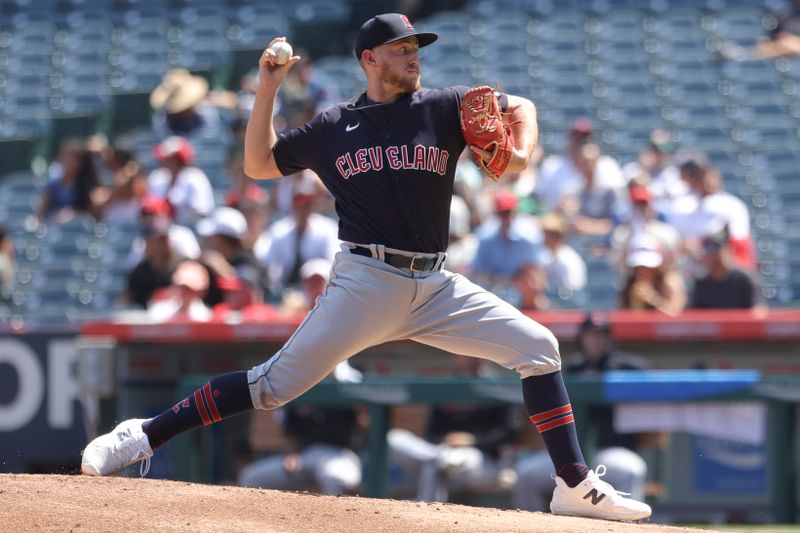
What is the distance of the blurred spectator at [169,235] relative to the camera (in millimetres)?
9398

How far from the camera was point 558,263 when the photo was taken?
9148 millimetres

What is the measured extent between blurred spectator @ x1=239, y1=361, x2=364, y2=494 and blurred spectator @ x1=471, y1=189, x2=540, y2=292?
4.67 feet

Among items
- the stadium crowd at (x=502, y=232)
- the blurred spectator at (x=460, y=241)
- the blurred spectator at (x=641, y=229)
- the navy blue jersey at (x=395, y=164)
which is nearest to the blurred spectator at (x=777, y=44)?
the stadium crowd at (x=502, y=232)

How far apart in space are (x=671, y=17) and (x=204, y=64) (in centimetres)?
486

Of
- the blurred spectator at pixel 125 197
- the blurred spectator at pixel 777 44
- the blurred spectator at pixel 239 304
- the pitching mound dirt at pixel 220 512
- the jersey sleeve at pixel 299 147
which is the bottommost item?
the blurred spectator at pixel 239 304

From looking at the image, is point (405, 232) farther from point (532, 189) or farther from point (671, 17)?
point (671, 17)

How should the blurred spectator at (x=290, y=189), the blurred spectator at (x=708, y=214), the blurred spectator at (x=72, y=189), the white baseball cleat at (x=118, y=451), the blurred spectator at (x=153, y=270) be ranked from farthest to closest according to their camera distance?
the blurred spectator at (x=72, y=189), the blurred spectator at (x=290, y=189), the blurred spectator at (x=153, y=270), the blurred spectator at (x=708, y=214), the white baseball cleat at (x=118, y=451)

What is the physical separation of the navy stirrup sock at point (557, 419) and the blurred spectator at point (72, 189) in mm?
7688

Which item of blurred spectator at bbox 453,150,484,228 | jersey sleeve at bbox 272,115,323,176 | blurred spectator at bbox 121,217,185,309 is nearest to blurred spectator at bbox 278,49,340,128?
blurred spectator at bbox 453,150,484,228

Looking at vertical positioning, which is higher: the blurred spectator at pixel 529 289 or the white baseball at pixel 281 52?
the white baseball at pixel 281 52

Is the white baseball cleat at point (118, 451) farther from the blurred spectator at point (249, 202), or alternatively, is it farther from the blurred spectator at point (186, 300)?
the blurred spectator at point (249, 202)

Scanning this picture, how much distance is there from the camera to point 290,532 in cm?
411

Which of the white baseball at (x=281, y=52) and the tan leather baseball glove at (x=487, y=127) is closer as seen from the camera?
the tan leather baseball glove at (x=487, y=127)

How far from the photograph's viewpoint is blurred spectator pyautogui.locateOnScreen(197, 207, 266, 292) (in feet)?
30.9
